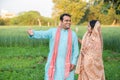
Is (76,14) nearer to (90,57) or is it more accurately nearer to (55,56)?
(90,57)

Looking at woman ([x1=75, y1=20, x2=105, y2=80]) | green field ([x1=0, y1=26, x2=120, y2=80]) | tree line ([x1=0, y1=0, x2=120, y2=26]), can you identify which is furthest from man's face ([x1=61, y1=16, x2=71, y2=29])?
tree line ([x1=0, y1=0, x2=120, y2=26])

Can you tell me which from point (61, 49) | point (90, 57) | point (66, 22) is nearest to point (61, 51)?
point (61, 49)

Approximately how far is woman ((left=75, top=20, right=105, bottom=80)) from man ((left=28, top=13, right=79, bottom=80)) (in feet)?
2.04

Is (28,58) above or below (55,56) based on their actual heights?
below

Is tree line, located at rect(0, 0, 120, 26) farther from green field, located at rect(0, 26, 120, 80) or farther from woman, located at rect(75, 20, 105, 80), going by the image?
woman, located at rect(75, 20, 105, 80)

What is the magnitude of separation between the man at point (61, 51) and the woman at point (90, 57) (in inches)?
24.5

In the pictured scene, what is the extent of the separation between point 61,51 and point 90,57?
0.83 meters

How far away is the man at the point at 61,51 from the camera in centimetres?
567

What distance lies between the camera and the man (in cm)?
567

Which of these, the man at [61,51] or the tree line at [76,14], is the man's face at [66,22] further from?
the tree line at [76,14]

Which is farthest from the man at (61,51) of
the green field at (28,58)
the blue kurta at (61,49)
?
the green field at (28,58)

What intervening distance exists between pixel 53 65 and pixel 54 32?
1.76 ft

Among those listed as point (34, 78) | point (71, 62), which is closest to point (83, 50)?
point (71, 62)

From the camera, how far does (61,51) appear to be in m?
5.69
